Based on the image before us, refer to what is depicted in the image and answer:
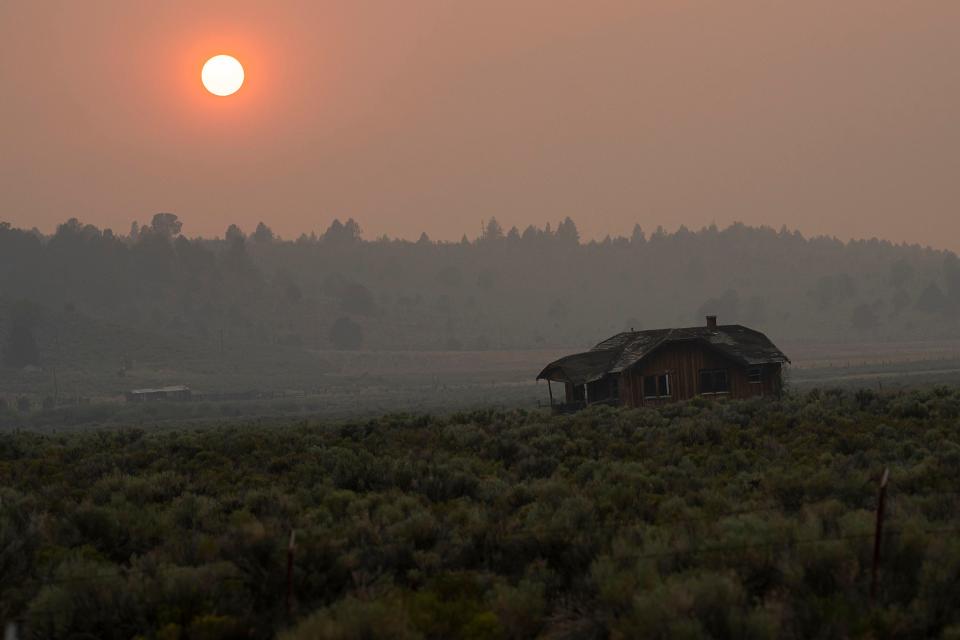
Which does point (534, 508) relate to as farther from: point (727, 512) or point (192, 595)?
point (192, 595)

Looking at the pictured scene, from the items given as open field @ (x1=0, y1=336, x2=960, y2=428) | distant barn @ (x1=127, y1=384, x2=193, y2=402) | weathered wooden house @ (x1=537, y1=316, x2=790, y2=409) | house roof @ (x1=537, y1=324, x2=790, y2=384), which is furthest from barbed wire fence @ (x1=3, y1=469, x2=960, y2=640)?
distant barn @ (x1=127, y1=384, x2=193, y2=402)

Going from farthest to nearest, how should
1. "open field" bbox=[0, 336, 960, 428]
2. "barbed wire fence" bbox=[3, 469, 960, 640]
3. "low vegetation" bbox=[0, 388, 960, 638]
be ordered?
"open field" bbox=[0, 336, 960, 428]
"barbed wire fence" bbox=[3, 469, 960, 640]
"low vegetation" bbox=[0, 388, 960, 638]

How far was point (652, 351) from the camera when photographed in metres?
45.9

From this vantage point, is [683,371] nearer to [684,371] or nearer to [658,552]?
[684,371]

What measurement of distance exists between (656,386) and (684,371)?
4.58 ft

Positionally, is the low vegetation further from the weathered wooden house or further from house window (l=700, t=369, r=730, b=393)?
house window (l=700, t=369, r=730, b=393)

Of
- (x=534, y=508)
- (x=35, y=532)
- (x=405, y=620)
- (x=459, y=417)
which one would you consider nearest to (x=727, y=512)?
(x=534, y=508)

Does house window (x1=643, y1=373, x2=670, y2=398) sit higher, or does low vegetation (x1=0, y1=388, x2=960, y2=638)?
house window (x1=643, y1=373, x2=670, y2=398)

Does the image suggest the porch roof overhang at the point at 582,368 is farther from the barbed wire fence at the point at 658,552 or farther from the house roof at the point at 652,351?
the barbed wire fence at the point at 658,552

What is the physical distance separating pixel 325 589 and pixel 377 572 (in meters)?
0.65

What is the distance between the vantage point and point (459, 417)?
35.7 metres

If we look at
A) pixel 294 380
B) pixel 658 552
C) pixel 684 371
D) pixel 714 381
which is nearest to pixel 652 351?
pixel 684 371

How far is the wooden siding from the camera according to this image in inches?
1815

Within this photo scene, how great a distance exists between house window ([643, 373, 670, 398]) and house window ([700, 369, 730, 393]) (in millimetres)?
1567
